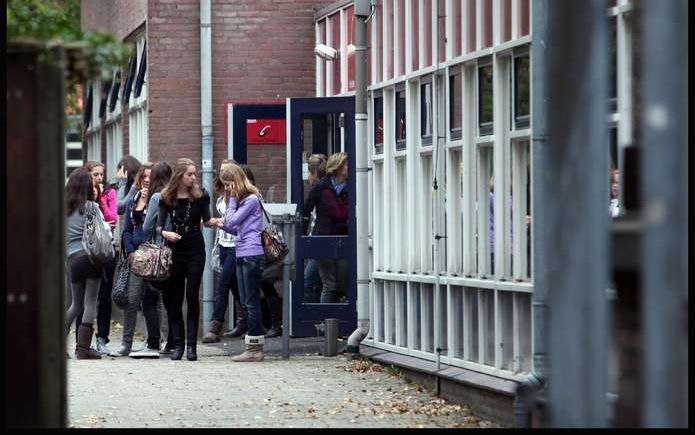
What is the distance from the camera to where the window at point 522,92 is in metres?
10.9

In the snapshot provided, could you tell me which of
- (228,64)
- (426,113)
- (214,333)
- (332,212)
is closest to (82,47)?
(426,113)

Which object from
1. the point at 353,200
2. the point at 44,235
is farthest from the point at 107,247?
the point at 44,235

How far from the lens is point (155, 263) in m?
15.1

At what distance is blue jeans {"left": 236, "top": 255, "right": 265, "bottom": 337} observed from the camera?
15289mm

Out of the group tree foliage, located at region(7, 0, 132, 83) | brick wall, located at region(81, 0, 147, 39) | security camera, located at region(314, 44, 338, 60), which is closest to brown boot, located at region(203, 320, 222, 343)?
security camera, located at region(314, 44, 338, 60)

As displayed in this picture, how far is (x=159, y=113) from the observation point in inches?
766

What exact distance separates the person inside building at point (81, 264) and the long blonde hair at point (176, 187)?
0.58 m

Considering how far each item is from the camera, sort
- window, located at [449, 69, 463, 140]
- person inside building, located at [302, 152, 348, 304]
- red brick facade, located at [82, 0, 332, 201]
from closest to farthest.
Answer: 1. window, located at [449, 69, 463, 140]
2. person inside building, located at [302, 152, 348, 304]
3. red brick facade, located at [82, 0, 332, 201]

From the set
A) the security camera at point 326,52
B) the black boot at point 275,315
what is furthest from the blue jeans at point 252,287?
the security camera at point 326,52

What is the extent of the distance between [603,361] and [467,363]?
7.76 metres

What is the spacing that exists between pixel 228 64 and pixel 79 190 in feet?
15.4

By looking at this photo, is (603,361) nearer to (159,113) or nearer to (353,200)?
(353,200)

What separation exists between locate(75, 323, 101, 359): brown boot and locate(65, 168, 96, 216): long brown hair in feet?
3.93

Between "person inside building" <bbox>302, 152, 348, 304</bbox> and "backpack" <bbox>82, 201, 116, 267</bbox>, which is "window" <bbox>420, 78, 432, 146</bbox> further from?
"backpack" <bbox>82, 201, 116, 267</bbox>
